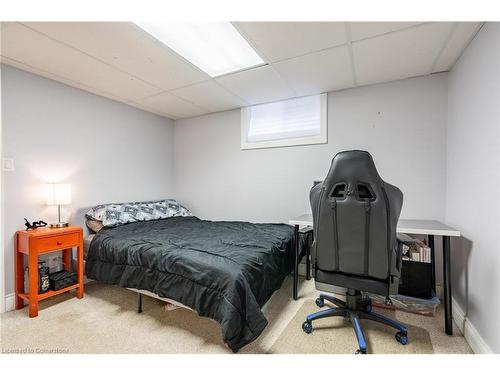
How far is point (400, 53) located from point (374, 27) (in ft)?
1.65

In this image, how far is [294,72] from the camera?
2264 millimetres

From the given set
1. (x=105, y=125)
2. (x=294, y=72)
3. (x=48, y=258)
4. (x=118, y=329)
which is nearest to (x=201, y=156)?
(x=105, y=125)

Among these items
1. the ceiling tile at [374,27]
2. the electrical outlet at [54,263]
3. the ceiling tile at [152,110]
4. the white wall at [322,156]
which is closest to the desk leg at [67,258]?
the electrical outlet at [54,263]

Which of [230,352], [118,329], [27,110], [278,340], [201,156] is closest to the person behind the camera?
[230,352]

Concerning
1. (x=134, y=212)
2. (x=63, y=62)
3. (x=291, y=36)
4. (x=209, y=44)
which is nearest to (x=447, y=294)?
(x=291, y=36)

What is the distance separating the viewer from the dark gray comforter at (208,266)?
1.37 meters

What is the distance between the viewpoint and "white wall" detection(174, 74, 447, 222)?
2.30 metres

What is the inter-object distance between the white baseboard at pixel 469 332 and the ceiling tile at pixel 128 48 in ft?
9.76

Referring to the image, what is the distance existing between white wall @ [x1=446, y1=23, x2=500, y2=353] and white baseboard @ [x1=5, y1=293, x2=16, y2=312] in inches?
142

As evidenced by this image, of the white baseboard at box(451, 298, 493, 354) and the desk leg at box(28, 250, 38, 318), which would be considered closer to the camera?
the white baseboard at box(451, 298, 493, 354)

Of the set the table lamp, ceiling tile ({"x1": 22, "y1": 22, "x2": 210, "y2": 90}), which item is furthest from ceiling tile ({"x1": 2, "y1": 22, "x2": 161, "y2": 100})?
the table lamp

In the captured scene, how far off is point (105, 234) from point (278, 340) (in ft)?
6.32

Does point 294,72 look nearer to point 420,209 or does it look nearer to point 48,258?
point 420,209

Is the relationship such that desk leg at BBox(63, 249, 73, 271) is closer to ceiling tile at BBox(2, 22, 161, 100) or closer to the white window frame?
ceiling tile at BBox(2, 22, 161, 100)
